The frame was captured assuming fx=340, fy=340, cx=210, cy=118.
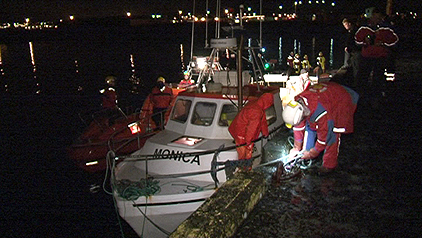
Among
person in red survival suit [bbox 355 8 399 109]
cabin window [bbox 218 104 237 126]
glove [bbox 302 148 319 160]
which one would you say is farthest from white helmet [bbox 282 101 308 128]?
→ person in red survival suit [bbox 355 8 399 109]

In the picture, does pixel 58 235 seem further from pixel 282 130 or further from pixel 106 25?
pixel 106 25

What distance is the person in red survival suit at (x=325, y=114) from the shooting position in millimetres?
4586

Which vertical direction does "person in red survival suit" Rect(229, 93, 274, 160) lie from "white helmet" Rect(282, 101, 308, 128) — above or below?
below

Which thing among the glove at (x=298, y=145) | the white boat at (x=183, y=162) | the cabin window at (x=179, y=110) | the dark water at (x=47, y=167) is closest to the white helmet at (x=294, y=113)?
the glove at (x=298, y=145)

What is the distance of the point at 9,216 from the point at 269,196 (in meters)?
7.95

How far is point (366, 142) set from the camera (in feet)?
20.5

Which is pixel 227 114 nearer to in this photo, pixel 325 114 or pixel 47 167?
pixel 325 114

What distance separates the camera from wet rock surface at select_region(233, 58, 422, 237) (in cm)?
373

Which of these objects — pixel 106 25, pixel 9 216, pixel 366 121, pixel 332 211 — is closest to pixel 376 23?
pixel 366 121

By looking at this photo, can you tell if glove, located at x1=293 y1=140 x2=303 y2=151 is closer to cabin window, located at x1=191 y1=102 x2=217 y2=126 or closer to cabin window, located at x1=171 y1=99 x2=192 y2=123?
cabin window, located at x1=191 y1=102 x2=217 y2=126

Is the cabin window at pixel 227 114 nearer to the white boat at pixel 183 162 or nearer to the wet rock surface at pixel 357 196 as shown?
the white boat at pixel 183 162

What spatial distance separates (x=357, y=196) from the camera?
14.5 ft

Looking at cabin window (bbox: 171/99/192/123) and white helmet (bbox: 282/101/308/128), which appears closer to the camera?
white helmet (bbox: 282/101/308/128)

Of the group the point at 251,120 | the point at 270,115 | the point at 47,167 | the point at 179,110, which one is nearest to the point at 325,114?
the point at 251,120
